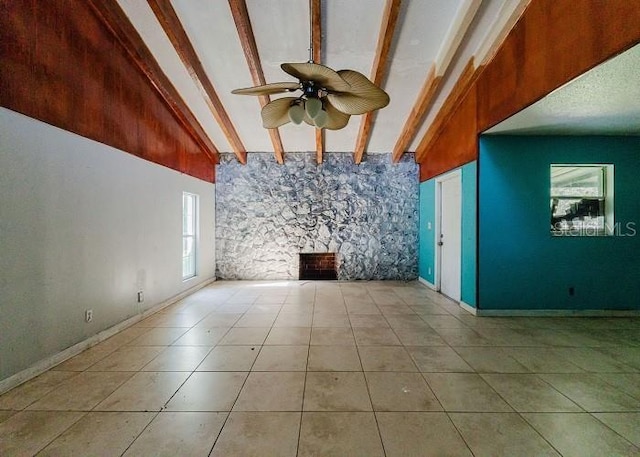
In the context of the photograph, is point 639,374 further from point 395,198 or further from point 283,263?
point 283,263

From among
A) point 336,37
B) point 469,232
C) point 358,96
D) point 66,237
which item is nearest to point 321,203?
point 469,232

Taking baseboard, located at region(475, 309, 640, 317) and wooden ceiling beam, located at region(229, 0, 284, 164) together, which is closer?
wooden ceiling beam, located at region(229, 0, 284, 164)

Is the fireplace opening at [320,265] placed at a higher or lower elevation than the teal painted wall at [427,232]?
lower

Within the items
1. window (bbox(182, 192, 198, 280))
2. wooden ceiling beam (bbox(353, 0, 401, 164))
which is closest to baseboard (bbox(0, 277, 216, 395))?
window (bbox(182, 192, 198, 280))

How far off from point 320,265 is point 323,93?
487 centimetres

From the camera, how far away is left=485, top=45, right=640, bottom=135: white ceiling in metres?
2.35

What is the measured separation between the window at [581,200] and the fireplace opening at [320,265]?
4284 mm

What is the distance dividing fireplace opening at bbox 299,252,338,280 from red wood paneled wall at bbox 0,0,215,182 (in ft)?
12.6

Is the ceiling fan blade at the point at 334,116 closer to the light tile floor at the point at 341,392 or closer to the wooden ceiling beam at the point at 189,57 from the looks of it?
the wooden ceiling beam at the point at 189,57

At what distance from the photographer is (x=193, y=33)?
355 centimetres

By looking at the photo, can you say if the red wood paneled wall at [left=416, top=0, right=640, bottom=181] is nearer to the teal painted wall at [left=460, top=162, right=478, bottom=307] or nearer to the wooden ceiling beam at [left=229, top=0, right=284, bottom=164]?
the teal painted wall at [left=460, top=162, right=478, bottom=307]

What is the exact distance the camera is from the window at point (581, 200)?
416cm

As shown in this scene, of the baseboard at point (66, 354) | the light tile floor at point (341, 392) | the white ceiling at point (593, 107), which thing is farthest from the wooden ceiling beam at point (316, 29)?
the baseboard at point (66, 354)

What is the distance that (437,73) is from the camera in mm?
3988
